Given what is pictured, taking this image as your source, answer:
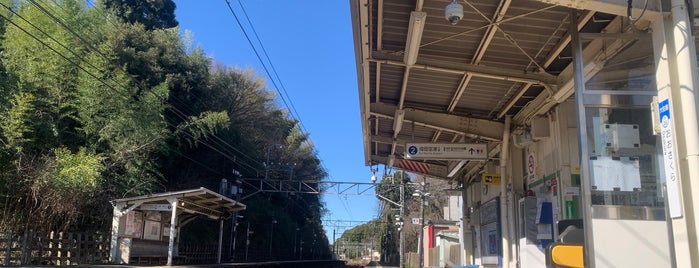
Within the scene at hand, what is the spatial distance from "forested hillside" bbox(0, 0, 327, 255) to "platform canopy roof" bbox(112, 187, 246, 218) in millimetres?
1797

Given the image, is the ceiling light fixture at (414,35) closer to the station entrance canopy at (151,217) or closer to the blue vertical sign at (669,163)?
the blue vertical sign at (669,163)

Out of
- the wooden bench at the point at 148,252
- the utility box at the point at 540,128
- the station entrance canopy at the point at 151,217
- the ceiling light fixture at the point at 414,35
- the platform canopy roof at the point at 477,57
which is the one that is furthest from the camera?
the wooden bench at the point at 148,252

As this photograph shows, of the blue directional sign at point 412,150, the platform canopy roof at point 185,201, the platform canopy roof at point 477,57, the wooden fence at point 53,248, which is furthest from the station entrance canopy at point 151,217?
the blue directional sign at point 412,150

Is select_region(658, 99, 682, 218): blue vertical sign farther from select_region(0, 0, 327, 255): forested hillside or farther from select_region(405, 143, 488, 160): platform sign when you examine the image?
select_region(0, 0, 327, 255): forested hillside

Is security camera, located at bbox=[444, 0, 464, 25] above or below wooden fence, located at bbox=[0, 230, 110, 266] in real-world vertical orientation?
above

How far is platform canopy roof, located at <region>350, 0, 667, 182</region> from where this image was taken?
5.50 metres

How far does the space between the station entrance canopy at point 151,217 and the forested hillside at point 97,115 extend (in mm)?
1777

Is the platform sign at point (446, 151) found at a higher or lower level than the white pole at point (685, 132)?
higher

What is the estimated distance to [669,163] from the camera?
10.8ft

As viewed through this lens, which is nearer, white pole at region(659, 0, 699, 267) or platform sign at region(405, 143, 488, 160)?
white pole at region(659, 0, 699, 267)

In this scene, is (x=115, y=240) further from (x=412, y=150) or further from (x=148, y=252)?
(x=412, y=150)

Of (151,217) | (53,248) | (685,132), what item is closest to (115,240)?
(53,248)

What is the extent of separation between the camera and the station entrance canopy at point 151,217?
17.1m

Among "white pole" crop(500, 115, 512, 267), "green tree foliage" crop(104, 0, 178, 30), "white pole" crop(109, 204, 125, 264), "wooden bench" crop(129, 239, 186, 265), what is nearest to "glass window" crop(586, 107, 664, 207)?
"white pole" crop(500, 115, 512, 267)
